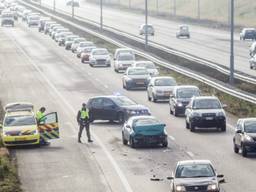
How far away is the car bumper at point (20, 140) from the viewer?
42.0 m

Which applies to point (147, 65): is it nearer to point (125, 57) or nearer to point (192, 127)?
point (125, 57)

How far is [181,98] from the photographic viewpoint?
5288 centimetres

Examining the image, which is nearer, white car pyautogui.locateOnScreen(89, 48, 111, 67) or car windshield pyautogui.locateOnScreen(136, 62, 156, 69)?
car windshield pyautogui.locateOnScreen(136, 62, 156, 69)

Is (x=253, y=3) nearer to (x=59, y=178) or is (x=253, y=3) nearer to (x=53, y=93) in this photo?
(x=53, y=93)

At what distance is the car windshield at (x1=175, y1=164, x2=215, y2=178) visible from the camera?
2869 cm

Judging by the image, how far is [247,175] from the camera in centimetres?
3312

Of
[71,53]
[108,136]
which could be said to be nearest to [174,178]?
[108,136]

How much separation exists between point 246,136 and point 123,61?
46274 mm

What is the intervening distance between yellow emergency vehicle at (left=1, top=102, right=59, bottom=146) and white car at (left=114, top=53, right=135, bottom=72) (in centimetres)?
3810

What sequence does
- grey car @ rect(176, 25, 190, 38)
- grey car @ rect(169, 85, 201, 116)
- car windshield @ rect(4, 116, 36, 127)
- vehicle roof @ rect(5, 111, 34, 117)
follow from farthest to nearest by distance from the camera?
grey car @ rect(176, 25, 190, 38) < grey car @ rect(169, 85, 201, 116) < vehicle roof @ rect(5, 111, 34, 117) < car windshield @ rect(4, 116, 36, 127)

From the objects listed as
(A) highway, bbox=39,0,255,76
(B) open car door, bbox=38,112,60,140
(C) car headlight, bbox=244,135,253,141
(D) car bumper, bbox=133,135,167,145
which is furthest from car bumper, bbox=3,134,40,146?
(A) highway, bbox=39,0,255,76

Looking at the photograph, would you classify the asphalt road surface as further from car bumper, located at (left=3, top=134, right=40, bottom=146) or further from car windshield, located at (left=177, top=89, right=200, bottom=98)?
car windshield, located at (left=177, top=89, right=200, bottom=98)

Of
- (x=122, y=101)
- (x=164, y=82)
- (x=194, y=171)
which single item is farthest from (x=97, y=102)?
(x=194, y=171)

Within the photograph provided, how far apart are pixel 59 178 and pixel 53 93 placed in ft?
112
